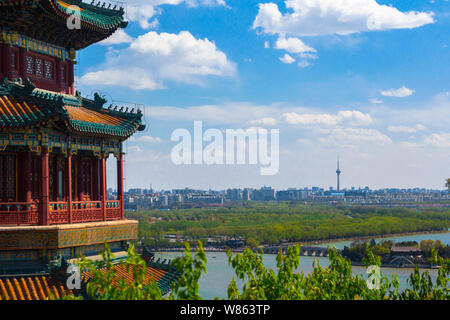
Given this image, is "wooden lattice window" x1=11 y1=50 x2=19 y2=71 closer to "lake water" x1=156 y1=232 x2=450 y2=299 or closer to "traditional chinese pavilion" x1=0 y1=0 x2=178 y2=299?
"traditional chinese pavilion" x1=0 y1=0 x2=178 y2=299

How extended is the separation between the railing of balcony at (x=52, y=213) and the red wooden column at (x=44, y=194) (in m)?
0.21

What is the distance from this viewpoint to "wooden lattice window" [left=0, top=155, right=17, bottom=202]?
15.1m

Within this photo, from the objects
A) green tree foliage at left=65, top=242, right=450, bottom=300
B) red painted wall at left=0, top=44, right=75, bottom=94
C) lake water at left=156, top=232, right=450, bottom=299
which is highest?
red painted wall at left=0, top=44, right=75, bottom=94

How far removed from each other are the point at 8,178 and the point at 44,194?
147 cm

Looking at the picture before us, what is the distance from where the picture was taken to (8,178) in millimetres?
15180

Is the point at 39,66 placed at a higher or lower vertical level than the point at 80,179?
higher

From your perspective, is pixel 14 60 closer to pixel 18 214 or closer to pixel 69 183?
pixel 69 183

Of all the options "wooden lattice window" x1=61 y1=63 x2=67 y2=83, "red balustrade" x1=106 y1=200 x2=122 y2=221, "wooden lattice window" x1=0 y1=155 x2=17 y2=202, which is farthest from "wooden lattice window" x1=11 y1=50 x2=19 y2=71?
"red balustrade" x1=106 y1=200 x2=122 y2=221

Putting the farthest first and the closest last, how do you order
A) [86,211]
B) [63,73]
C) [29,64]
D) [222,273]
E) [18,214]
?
[222,273] → [63,73] → [29,64] → [86,211] → [18,214]

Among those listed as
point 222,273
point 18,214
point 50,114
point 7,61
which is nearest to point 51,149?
point 50,114

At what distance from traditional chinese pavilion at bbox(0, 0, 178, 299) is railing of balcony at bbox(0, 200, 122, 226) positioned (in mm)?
25
